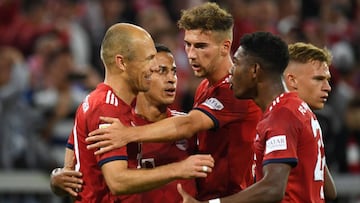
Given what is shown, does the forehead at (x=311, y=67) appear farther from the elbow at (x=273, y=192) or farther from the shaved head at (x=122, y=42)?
the elbow at (x=273, y=192)

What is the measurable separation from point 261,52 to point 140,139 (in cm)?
100

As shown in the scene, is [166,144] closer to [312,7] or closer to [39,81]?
[39,81]

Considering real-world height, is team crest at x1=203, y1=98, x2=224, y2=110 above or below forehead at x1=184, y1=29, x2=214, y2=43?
below

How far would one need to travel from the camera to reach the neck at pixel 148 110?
25.5ft

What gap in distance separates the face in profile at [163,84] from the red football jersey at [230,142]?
0.34m

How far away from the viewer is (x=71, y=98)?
11.8m

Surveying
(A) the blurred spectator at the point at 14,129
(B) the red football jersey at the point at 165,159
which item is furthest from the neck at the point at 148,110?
(A) the blurred spectator at the point at 14,129

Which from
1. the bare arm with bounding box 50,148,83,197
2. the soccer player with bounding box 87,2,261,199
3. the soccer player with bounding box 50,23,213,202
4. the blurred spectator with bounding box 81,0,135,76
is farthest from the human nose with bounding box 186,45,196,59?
the blurred spectator with bounding box 81,0,135,76

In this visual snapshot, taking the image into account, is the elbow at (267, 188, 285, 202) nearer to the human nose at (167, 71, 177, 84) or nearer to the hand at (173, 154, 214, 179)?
the hand at (173, 154, 214, 179)

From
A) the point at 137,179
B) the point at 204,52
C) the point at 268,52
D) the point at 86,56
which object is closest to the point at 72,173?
the point at 137,179

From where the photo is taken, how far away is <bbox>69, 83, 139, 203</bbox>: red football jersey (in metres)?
6.75

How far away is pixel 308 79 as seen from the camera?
282 inches

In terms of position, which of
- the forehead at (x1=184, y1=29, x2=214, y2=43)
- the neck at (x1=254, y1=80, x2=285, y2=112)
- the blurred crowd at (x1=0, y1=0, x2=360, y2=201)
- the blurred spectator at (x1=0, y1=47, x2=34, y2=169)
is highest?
the blurred crowd at (x1=0, y1=0, x2=360, y2=201)

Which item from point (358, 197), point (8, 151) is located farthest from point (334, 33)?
point (8, 151)
